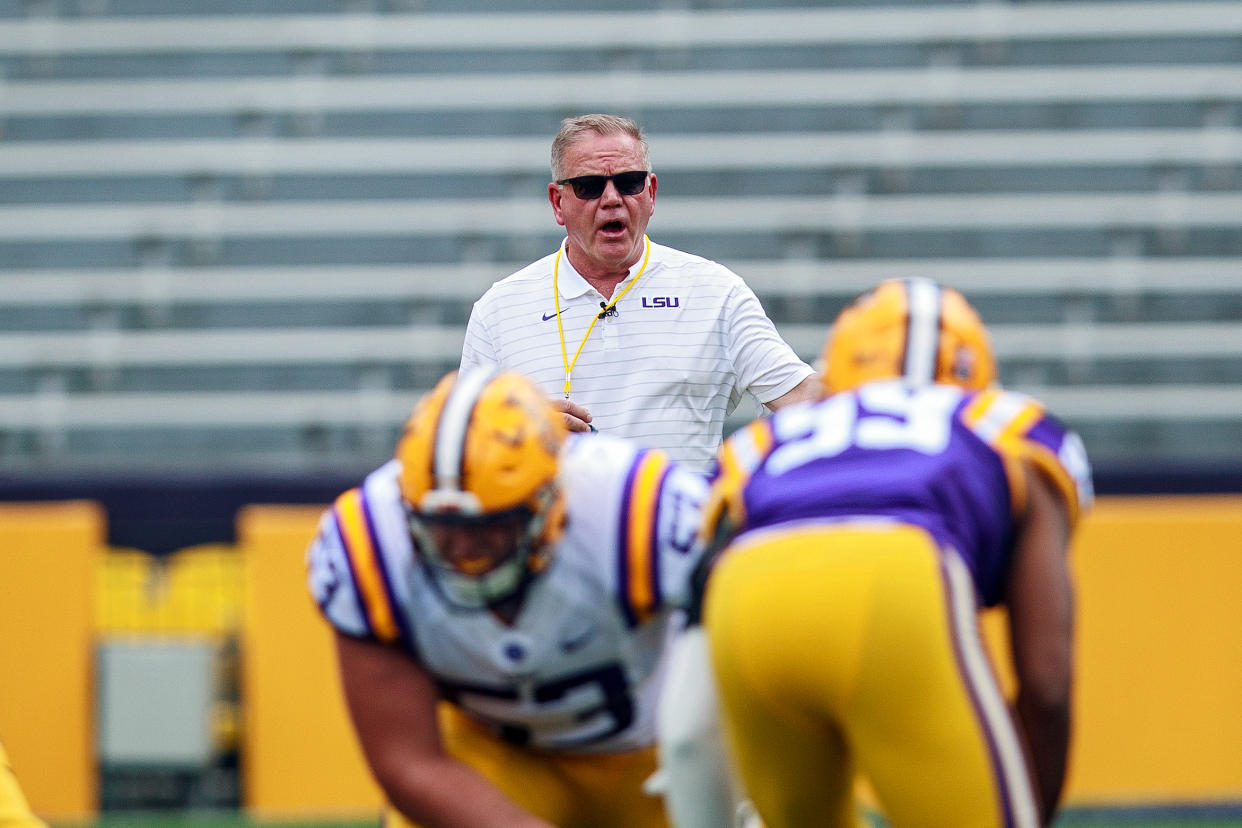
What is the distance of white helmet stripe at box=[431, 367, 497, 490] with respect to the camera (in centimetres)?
250

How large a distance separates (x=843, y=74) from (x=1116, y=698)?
4.92 m

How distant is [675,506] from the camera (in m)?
2.72

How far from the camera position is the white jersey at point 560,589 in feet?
8.82

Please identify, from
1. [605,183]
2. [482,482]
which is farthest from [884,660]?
[605,183]

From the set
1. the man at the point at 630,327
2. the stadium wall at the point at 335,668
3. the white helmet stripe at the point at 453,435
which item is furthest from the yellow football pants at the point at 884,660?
the stadium wall at the point at 335,668

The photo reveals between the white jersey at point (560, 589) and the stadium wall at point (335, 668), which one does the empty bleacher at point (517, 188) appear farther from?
the white jersey at point (560, 589)

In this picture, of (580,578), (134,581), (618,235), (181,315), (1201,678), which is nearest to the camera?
(580,578)

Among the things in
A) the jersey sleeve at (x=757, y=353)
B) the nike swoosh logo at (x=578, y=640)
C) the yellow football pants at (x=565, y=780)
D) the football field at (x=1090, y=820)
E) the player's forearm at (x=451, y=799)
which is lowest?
the football field at (x=1090, y=820)

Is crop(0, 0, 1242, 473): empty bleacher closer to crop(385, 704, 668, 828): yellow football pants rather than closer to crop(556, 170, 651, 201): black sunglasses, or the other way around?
crop(556, 170, 651, 201): black sunglasses

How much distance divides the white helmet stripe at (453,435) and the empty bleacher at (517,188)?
6.42 m

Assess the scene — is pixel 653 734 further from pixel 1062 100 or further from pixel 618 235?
pixel 1062 100

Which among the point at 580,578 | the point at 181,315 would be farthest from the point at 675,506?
the point at 181,315

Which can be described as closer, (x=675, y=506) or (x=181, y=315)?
(x=675, y=506)

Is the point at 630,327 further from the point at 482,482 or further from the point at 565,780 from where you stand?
the point at 482,482
